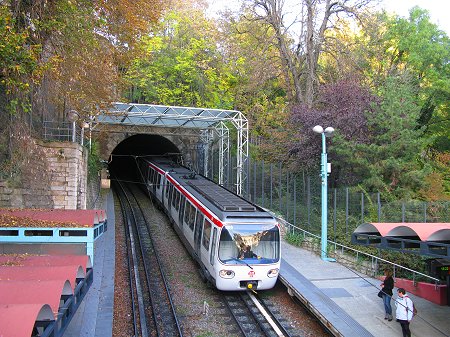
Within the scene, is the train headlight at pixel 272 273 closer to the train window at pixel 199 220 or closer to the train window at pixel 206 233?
the train window at pixel 206 233

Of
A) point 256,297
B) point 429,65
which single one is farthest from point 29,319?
point 429,65

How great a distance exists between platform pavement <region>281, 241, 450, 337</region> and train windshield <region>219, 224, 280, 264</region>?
186cm

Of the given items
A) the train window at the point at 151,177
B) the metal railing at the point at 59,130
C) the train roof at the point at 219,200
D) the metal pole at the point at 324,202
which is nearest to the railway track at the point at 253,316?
the train roof at the point at 219,200

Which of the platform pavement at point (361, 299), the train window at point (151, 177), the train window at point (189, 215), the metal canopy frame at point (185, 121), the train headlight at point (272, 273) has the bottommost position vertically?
the platform pavement at point (361, 299)

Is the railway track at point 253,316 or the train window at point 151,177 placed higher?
the train window at point 151,177

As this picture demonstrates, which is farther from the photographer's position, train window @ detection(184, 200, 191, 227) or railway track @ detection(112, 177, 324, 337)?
train window @ detection(184, 200, 191, 227)

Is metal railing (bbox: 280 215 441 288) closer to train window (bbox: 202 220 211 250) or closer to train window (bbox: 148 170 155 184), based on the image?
train window (bbox: 202 220 211 250)

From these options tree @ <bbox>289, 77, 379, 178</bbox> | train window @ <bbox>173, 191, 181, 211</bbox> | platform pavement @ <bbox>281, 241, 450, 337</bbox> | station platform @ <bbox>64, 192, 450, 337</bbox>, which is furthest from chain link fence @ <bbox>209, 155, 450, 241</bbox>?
train window @ <bbox>173, 191, 181, 211</bbox>

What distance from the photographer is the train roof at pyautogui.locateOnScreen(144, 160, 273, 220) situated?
13.1m

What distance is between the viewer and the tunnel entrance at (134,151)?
3866 centimetres

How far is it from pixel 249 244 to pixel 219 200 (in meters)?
2.88

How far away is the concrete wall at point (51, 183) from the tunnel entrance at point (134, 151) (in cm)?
1730

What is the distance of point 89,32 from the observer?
13.6 meters

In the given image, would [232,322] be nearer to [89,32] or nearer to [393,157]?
[89,32]
